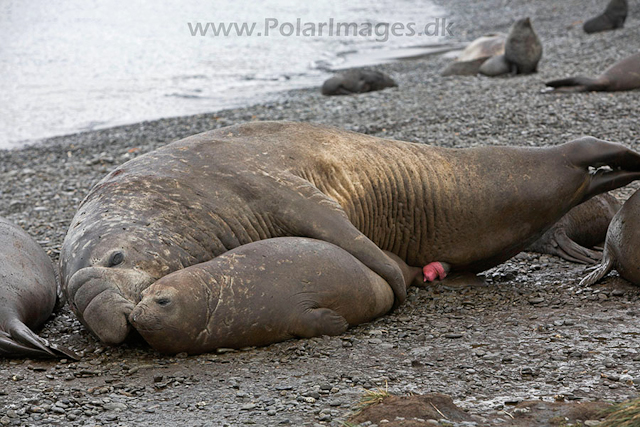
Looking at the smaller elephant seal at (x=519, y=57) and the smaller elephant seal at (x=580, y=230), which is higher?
the smaller elephant seal at (x=519, y=57)

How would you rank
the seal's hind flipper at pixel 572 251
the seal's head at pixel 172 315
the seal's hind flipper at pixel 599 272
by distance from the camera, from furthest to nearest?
the seal's hind flipper at pixel 572 251
the seal's hind flipper at pixel 599 272
the seal's head at pixel 172 315

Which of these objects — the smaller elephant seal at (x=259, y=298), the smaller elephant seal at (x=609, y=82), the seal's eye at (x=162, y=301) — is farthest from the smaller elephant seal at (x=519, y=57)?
the seal's eye at (x=162, y=301)

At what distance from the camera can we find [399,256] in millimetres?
5672

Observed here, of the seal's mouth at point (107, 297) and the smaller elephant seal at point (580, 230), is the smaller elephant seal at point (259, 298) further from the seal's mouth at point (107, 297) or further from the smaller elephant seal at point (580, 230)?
the smaller elephant seal at point (580, 230)

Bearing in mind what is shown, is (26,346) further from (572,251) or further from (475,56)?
(475,56)

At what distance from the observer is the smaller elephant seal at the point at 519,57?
1399 centimetres

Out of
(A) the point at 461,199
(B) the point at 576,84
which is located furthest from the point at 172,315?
(B) the point at 576,84

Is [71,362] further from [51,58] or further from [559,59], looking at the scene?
[51,58]

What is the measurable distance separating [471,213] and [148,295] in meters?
2.38

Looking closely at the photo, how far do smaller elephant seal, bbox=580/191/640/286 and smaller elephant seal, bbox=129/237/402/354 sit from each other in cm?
158

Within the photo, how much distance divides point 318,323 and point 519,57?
34.9 feet

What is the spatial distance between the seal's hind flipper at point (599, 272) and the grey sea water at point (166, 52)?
10.2 m

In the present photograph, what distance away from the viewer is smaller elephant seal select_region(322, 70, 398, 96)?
1359cm

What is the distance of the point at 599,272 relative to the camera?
209 inches
